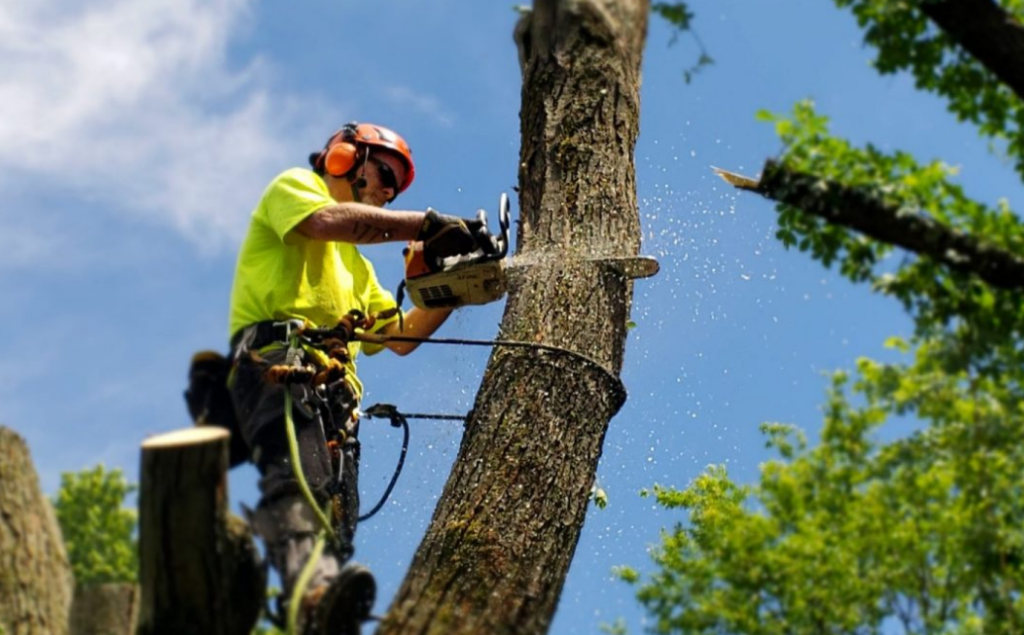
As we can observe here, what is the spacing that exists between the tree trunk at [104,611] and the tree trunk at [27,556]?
4.4 inches

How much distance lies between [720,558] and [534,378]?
2509 mm

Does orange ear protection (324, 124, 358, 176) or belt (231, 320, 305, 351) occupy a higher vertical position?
orange ear protection (324, 124, 358, 176)

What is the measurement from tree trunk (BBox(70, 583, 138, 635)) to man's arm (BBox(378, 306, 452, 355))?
2.15 meters

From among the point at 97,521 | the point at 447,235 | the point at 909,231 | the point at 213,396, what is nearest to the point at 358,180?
the point at 447,235

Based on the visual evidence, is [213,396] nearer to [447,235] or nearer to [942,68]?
[447,235]

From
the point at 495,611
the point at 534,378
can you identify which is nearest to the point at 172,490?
the point at 495,611

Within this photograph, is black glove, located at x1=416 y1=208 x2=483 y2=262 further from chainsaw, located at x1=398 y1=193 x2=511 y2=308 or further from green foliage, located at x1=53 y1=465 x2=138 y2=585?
green foliage, located at x1=53 y1=465 x2=138 y2=585

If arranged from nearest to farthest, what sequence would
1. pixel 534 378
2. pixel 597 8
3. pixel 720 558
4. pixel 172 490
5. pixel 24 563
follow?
pixel 172 490 < pixel 24 563 < pixel 534 378 < pixel 597 8 < pixel 720 558

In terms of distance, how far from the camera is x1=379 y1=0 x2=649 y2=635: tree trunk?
425 centimetres

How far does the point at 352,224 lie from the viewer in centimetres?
442

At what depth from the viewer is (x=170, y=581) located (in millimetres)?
3164

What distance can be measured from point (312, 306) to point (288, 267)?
150mm

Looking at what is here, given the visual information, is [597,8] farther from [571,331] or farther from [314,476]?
[314,476]

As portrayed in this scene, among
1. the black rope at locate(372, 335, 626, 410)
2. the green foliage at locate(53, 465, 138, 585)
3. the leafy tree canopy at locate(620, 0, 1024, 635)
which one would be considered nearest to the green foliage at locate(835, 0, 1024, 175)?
the leafy tree canopy at locate(620, 0, 1024, 635)
